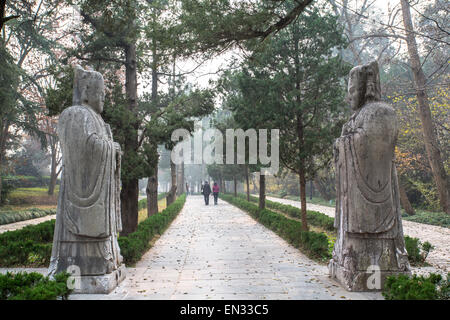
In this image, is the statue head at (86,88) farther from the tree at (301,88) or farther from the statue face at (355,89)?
the tree at (301,88)

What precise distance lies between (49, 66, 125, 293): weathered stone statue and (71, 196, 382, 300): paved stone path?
1.15 ft

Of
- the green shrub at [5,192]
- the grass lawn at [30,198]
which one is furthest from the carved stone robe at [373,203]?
the grass lawn at [30,198]

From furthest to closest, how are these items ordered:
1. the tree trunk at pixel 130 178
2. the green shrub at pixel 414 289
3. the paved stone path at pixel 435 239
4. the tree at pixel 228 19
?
the tree trunk at pixel 130 178, the paved stone path at pixel 435 239, the tree at pixel 228 19, the green shrub at pixel 414 289

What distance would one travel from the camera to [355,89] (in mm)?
5301

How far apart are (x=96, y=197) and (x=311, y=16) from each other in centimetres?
810

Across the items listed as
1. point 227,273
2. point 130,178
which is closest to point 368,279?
point 227,273

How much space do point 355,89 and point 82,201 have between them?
442 centimetres

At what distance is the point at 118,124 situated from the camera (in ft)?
30.4

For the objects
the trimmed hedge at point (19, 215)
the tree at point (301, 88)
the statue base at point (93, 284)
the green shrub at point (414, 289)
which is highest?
the tree at point (301, 88)

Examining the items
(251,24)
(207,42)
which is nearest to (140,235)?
(207,42)

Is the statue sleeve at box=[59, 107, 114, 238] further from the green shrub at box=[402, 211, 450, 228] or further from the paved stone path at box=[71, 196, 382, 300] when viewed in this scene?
the green shrub at box=[402, 211, 450, 228]

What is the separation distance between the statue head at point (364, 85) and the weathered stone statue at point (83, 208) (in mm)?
3900

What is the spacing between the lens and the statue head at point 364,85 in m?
5.17

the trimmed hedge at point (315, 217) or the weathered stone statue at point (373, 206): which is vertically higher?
the weathered stone statue at point (373, 206)
